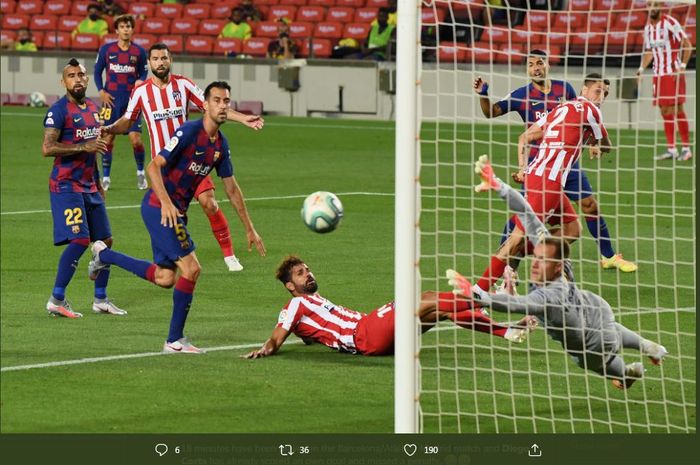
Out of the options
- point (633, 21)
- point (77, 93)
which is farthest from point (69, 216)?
point (633, 21)

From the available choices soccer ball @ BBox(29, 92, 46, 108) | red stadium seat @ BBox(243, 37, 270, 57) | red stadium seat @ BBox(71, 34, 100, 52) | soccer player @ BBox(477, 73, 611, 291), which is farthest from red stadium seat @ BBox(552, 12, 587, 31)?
soccer player @ BBox(477, 73, 611, 291)

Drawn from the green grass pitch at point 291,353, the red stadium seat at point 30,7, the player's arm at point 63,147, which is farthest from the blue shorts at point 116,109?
the red stadium seat at point 30,7

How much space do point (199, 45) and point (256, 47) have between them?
59.3 inches

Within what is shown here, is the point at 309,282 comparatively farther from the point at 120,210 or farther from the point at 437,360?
the point at 120,210

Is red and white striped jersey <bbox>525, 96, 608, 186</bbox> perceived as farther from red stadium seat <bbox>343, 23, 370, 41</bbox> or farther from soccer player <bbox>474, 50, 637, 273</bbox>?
red stadium seat <bbox>343, 23, 370, 41</bbox>

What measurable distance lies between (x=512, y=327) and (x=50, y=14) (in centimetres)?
2902

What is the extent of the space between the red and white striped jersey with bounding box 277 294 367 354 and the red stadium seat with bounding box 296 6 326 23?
80.5 feet

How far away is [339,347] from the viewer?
33.6 ft

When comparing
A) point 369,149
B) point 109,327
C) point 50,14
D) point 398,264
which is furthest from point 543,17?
point 398,264

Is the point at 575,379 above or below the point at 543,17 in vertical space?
below

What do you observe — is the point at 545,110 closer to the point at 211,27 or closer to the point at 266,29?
the point at 266,29

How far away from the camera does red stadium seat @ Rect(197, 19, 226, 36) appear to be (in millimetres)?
34625

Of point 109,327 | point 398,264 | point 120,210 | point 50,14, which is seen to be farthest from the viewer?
point 50,14

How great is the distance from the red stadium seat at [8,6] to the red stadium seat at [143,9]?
333cm
